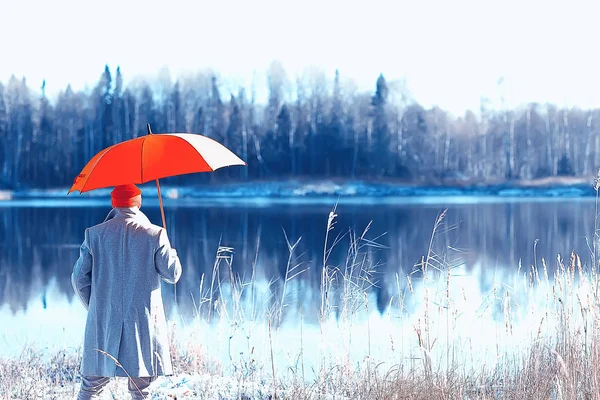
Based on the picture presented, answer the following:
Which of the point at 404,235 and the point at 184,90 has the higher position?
the point at 184,90

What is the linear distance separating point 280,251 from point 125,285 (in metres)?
13.3

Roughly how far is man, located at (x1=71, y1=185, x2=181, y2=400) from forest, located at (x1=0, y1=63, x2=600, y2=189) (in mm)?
41306

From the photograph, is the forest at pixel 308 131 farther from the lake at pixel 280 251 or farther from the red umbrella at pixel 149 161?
the red umbrella at pixel 149 161

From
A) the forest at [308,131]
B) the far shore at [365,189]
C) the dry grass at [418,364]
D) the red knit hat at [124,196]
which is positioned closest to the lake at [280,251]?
the dry grass at [418,364]

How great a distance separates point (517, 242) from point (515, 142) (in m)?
31.9

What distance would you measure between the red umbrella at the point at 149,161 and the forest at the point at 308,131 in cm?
4107

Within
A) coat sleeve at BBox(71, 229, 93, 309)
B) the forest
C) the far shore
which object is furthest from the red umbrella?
the forest

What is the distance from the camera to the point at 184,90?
48750 mm

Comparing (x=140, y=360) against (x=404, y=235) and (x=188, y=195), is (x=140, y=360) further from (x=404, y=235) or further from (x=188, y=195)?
(x=188, y=195)

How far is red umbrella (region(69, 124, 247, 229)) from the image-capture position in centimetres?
363

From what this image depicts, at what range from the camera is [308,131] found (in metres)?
46.4

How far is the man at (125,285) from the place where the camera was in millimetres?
3541

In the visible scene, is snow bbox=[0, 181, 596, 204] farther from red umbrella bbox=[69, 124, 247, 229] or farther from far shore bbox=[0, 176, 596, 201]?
red umbrella bbox=[69, 124, 247, 229]

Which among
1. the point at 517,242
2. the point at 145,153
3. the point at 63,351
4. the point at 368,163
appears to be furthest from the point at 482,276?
the point at 368,163
